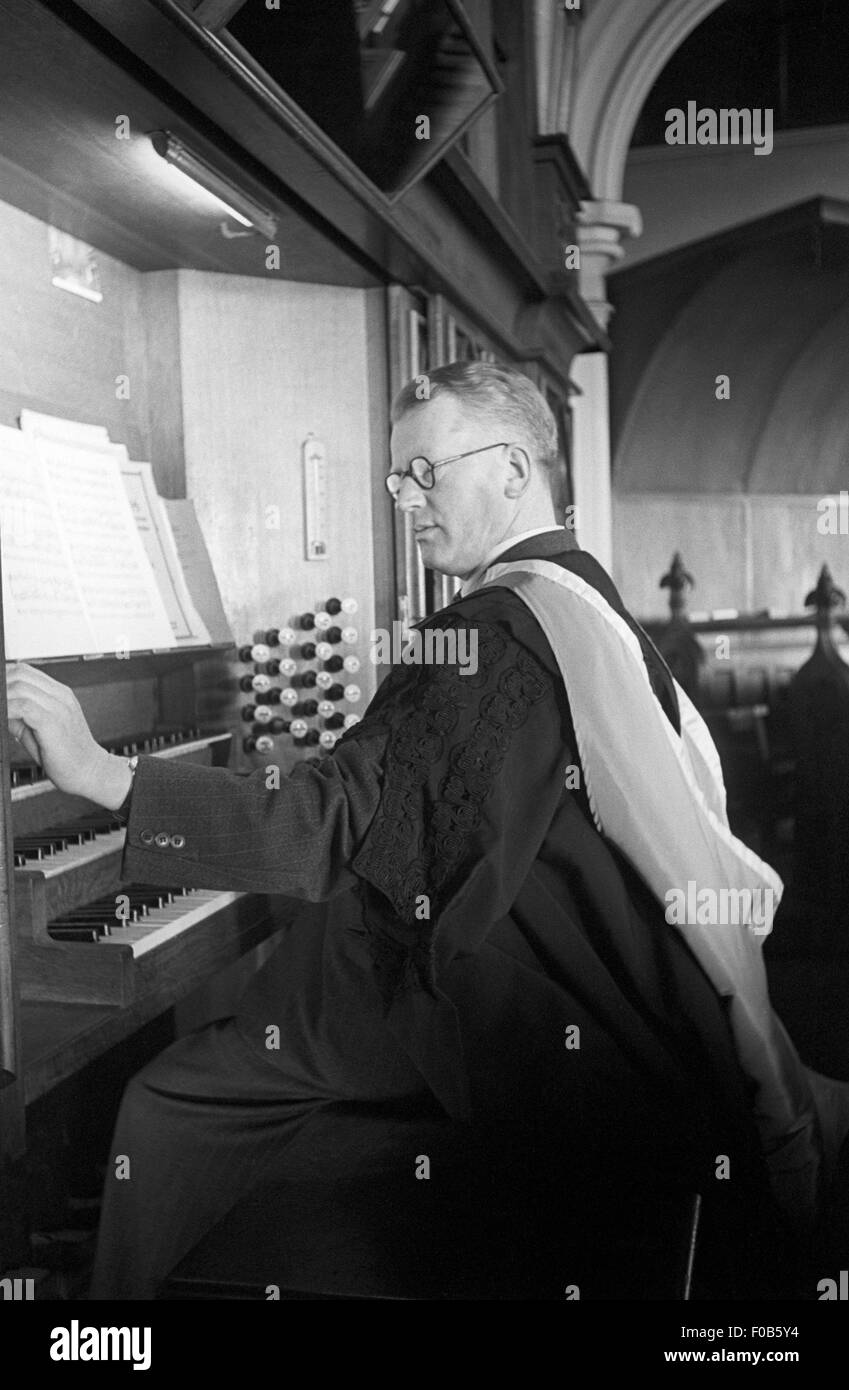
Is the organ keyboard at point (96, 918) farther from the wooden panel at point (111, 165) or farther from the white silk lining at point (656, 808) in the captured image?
the wooden panel at point (111, 165)

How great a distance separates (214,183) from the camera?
8.83ft

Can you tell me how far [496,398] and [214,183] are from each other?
874mm

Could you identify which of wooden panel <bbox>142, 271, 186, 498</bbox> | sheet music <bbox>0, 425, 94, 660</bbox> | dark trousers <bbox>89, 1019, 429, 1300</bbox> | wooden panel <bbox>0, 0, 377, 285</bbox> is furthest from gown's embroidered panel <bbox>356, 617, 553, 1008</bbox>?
wooden panel <bbox>142, 271, 186, 498</bbox>

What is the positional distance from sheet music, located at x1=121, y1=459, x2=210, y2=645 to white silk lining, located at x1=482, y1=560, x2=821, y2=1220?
1.11 meters

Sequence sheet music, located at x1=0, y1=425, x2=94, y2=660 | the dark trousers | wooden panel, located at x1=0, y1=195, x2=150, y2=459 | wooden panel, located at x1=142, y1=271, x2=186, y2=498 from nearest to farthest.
Result: 1. the dark trousers
2. sheet music, located at x1=0, y1=425, x2=94, y2=660
3. wooden panel, located at x1=0, y1=195, x2=150, y2=459
4. wooden panel, located at x1=142, y1=271, x2=186, y2=498

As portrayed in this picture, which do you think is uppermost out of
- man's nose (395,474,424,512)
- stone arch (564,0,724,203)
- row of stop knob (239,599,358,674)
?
stone arch (564,0,724,203)

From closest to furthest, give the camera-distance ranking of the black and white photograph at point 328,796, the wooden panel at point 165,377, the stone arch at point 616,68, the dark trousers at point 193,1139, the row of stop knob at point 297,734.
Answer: the black and white photograph at point 328,796 → the dark trousers at point 193,1139 → the wooden panel at point 165,377 → the row of stop knob at point 297,734 → the stone arch at point 616,68

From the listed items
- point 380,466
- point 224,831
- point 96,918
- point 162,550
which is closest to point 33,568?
point 162,550

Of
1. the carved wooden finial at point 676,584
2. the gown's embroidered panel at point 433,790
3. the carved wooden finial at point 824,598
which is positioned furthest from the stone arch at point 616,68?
the gown's embroidered panel at point 433,790

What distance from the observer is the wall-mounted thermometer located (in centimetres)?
360

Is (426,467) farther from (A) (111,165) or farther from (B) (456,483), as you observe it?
(A) (111,165)

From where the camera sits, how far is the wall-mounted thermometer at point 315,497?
3604 mm

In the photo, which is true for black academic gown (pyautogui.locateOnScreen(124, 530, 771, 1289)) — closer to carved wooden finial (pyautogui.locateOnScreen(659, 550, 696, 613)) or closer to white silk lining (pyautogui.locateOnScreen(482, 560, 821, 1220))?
white silk lining (pyautogui.locateOnScreen(482, 560, 821, 1220))
